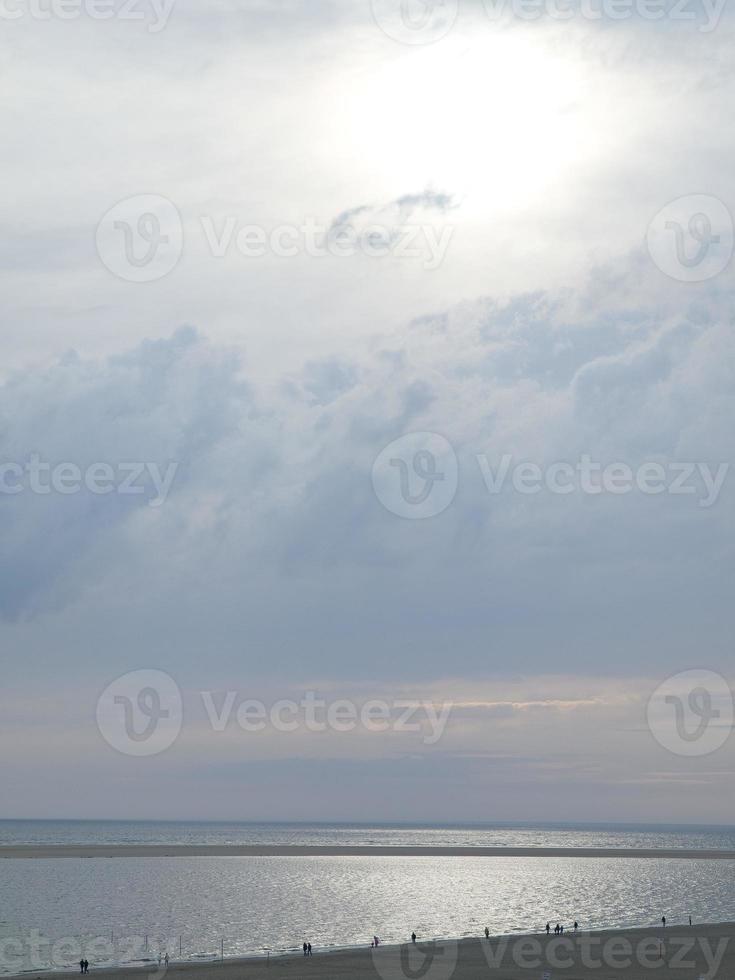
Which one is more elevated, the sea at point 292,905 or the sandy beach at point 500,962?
the sea at point 292,905

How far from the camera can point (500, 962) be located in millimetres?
68688

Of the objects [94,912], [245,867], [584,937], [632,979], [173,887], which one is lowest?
[632,979]

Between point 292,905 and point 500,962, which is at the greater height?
point 292,905

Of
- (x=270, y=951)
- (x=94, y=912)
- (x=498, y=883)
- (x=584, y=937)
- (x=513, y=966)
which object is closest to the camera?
(x=513, y=966)

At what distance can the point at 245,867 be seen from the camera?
181 m

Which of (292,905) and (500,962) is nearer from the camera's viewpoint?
(500,962)

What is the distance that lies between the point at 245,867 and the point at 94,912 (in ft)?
273

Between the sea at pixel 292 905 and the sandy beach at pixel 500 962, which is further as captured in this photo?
the sea at pixel 292 905

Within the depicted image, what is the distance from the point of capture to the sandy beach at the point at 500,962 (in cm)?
6372

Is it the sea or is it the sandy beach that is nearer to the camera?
the sandy beach

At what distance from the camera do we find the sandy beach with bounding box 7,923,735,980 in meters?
63.7

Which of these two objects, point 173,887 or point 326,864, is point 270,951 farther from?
point 326,864

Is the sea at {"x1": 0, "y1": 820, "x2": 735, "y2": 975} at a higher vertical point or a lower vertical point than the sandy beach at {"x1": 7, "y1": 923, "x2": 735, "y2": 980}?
higher

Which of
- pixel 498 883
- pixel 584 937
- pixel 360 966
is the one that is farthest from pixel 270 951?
pixel 498 883
